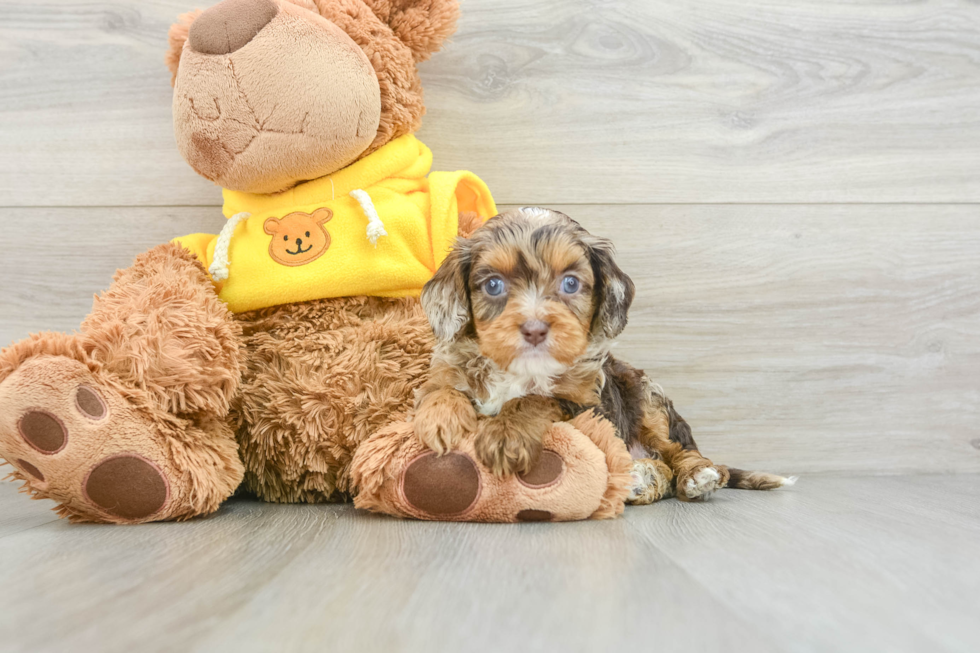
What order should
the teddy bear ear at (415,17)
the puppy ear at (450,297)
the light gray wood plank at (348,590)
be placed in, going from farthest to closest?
the teddy bear ear at (415,17) → the puppy ear at (450,297) → the light gray wood plank at (348,590)

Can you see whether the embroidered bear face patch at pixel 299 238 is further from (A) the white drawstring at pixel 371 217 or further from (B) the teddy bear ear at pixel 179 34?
(B) the teddy bear ear at pixel 179 34

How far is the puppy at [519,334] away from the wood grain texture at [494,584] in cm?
23

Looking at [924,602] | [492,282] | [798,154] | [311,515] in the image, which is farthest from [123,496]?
[798,154]

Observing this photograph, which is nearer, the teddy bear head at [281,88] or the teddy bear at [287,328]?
the teddy bear at [287,328]

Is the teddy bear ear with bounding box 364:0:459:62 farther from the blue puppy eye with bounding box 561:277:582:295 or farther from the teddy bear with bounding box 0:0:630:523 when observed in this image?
the blue puppy eye with bounding box 561:277:582:295

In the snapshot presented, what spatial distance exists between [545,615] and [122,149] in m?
2.19

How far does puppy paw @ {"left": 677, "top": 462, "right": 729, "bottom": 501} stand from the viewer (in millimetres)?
1917

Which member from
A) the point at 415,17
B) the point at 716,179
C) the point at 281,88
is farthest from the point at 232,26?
the point at 716,179

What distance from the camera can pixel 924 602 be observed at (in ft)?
3.64

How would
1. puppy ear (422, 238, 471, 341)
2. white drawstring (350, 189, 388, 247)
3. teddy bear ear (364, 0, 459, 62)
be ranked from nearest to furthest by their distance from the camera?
1. puppy ear (422, 238, 471, 341)
2. white drawstring (350, 189, 388, 247)
3. teddy bear ear (364, 0, 459, 62)

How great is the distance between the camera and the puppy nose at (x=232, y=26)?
176cm

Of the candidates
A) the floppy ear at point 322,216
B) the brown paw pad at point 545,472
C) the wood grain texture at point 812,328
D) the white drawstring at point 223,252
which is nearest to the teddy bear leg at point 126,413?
the white drawstring at point 223,252

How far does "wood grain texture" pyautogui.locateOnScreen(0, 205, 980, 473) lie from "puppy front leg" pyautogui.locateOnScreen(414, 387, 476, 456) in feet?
3.13

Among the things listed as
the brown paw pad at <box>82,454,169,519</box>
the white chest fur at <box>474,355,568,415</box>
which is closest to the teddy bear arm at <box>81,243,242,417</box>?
the brown paw pad at <box>82,454,169,519</box>
